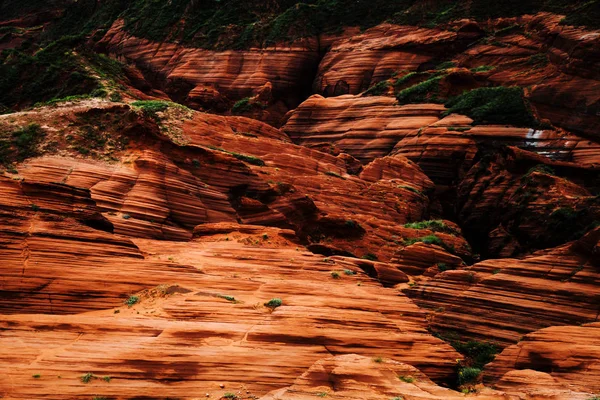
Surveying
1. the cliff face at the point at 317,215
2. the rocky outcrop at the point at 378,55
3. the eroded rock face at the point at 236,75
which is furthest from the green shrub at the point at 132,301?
the rocky outcrop at the point at 378,55

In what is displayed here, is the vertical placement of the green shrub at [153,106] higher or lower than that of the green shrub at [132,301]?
higher

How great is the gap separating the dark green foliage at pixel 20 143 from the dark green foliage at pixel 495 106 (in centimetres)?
3263

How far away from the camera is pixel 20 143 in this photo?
86.5 feet

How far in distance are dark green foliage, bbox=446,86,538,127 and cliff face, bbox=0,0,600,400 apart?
0.20 m

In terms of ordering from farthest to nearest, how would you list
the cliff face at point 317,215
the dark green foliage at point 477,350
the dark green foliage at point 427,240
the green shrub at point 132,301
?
1. the dark green foliage at point 427,240
2. the dark green foliage at point 477,350
3. the green shrub at point 132,301
4. the cliff face at point 317,215

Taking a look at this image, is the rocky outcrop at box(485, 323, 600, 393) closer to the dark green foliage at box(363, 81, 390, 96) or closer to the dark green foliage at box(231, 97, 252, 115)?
the dark green foliage at box(363, 81, 390, 96)

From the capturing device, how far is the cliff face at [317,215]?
49.3 feet

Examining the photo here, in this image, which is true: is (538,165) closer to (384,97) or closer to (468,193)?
(468,193)

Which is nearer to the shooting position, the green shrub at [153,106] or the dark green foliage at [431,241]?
the dark green foliage at [431,241]

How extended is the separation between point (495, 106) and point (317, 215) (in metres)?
22.5

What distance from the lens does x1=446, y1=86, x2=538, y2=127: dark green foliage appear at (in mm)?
45125

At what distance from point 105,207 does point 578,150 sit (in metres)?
32.5

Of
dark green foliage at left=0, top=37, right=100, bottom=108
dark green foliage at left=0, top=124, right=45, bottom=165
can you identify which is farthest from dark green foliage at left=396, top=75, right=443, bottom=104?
dark green foliage at left=0, top=124, right=45, bottom=165

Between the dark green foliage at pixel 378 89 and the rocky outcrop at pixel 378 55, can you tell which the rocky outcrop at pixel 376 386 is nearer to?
the dark green foliage at pixel 378 89
